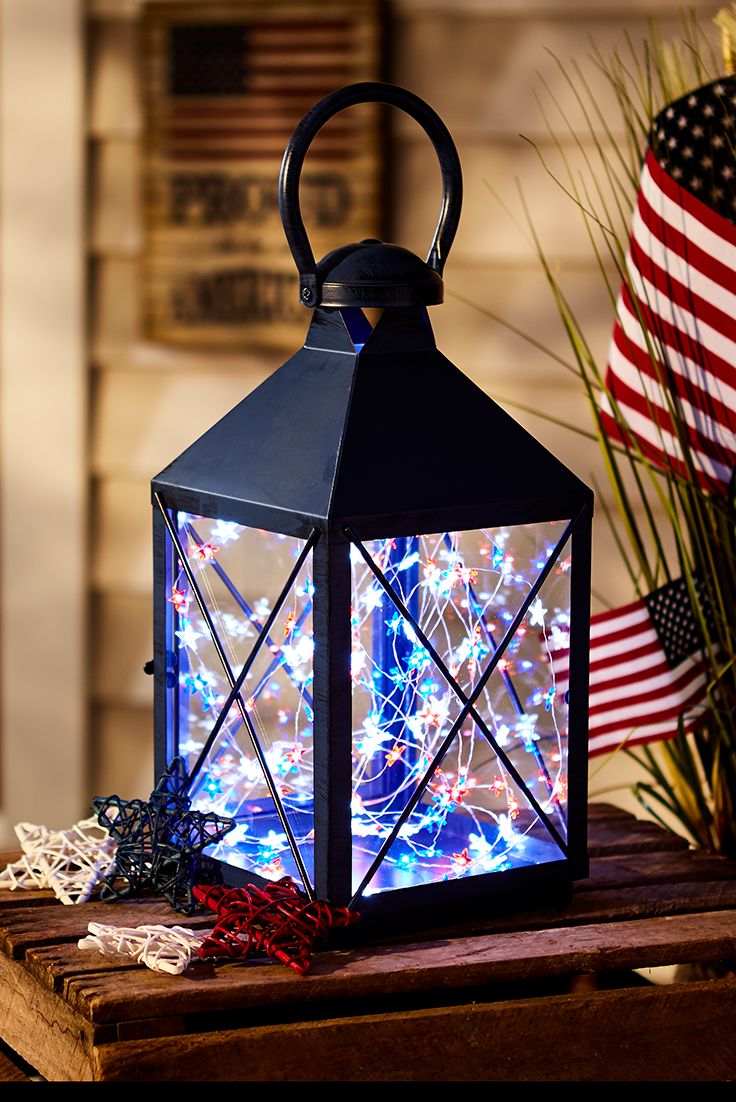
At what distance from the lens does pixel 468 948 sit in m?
1.26

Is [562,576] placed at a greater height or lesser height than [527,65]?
lesser

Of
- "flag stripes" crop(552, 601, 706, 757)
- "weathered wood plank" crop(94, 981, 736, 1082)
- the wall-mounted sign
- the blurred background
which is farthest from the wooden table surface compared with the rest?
the wall-mounted sign

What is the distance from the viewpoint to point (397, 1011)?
49.1 inches

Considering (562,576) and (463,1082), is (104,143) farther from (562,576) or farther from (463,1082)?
(463,1082)

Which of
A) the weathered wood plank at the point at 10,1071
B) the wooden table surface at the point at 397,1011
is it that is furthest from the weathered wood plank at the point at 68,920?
→ the weathered wood plank at the point at 10,1071

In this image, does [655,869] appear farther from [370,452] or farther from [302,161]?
[302,161]

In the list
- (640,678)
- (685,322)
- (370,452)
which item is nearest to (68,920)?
(370,452)

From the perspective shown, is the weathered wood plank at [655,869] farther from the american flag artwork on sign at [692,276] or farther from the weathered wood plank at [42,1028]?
the weathered wood plank at [42,1028]

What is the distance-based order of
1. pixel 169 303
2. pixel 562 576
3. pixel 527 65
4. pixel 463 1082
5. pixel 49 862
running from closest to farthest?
pixel 463 1082, pixel 562 576, pixel 49 862, pixel 527 65, pixel 169 303

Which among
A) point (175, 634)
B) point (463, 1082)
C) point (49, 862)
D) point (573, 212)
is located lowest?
point (463, 1082)

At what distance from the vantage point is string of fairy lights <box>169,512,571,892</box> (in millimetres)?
1279

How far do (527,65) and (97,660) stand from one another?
4.24ft

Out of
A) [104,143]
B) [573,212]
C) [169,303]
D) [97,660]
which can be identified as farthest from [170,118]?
[97,660]

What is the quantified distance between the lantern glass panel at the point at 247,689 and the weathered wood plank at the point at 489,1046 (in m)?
0.16
